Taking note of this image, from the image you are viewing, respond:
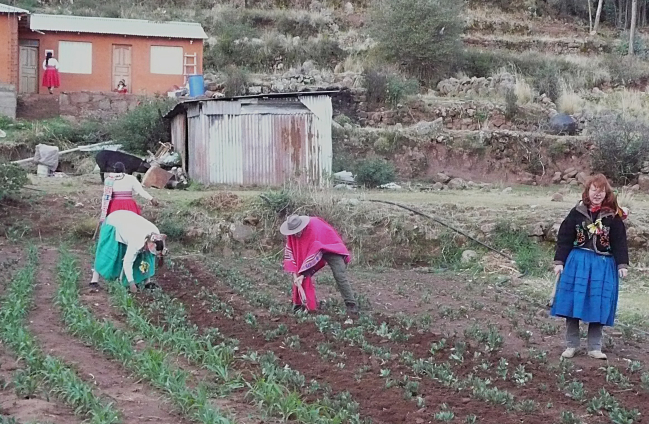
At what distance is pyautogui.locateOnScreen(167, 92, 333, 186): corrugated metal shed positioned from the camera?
64.7 feet

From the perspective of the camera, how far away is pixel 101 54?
1153 inches

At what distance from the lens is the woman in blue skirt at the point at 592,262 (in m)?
7.72

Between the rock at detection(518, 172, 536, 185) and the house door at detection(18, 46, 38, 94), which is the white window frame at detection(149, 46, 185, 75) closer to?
the house door at detection(18, 46, 38, 94)

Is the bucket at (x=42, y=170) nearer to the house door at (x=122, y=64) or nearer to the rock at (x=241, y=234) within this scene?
the rock at (x=241, y=234)

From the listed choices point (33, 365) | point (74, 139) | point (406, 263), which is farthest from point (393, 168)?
point (33, 365)

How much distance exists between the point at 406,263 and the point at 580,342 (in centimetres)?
682

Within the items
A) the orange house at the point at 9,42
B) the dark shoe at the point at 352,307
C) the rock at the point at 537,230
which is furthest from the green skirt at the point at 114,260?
the orange house at the point at 9,42

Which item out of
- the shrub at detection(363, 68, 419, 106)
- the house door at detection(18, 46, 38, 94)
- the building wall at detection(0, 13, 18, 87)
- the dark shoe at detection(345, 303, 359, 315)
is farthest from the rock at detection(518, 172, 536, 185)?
the house door at detection(18, 46, 38, 94)

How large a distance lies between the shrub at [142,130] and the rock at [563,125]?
10618 mm

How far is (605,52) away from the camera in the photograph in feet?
133

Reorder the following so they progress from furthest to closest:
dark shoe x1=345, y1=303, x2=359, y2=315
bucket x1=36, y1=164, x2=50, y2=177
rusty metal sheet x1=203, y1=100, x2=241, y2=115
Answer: bucket x1=36, y1=164, x2=50, y2=177 < rusty metal sheet x1=203, y1=100, x2=241, y2=115 < dark shoe x1=345, y1=303, x2=359, y2=315

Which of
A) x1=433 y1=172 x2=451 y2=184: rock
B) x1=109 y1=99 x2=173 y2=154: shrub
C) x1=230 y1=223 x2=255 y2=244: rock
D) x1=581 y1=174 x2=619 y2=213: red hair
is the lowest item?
x1=230 y1=223 x2=255 y2=244: rock

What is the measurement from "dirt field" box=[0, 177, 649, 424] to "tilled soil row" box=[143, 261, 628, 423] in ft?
0.05

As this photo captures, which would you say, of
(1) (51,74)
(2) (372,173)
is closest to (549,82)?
(2) (372,173)
